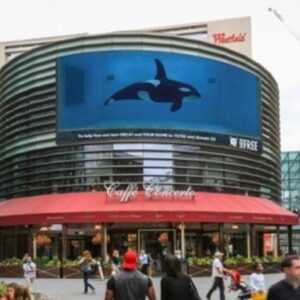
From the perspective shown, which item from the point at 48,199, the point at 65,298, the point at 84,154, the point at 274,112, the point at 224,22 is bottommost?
the point at 65,298

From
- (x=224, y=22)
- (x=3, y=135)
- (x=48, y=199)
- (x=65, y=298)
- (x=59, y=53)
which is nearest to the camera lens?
(x=65, y=298)

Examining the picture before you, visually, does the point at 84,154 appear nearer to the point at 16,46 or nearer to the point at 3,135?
the point at 3,135

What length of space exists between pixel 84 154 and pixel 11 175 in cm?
806

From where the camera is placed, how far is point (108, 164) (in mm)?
50406

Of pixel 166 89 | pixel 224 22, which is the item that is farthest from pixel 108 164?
pixel 224 22

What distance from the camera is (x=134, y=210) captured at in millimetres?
45625

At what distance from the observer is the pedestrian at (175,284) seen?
8.97 meters

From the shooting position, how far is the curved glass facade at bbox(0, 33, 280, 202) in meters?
50.6

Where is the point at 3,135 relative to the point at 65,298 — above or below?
above

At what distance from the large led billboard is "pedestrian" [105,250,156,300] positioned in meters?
42.1

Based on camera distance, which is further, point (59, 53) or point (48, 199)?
point (59, 53)

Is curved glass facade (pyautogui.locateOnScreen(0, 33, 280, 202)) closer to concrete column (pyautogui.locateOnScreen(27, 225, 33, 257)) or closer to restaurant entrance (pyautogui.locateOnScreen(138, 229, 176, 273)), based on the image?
concrete column (pyautogui.locateOnScreen(27, 225, 33, 257))

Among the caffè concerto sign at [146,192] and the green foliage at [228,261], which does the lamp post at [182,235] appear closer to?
the caffè concerto sign at [146,192]

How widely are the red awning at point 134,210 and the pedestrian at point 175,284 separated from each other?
36.3 meters
